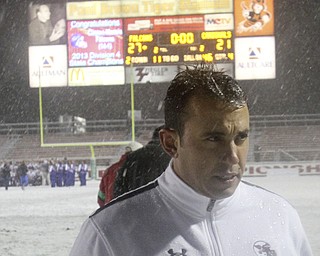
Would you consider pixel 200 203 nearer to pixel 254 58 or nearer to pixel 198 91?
pixel 198 91

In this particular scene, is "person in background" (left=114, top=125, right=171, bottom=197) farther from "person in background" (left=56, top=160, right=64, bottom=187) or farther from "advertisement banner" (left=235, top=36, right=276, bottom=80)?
"advertisement banner" (left=235, top=36, right=276, bottom=80)

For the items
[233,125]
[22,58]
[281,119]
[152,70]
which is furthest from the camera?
[22,58]

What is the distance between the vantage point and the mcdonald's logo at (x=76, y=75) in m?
16.0

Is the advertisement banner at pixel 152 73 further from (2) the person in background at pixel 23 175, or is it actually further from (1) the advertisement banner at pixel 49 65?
(2) the person in background at pixel 23 175

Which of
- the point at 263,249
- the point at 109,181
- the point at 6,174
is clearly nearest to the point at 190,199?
the point at 263,249

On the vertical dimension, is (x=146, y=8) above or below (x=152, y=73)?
above

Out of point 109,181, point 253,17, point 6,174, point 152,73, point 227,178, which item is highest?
point 253,17

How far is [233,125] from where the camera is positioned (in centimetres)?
102

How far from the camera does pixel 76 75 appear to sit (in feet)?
52.8

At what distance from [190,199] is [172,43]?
557 inches

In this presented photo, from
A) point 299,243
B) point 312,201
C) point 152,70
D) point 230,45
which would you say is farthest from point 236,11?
point 299,243

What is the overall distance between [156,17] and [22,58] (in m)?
8.48

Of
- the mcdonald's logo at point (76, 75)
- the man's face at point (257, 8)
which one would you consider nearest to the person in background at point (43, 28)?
the mcdonald's logo at point (76, 75)

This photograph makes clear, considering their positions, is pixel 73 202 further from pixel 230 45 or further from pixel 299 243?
pixel 299 243
